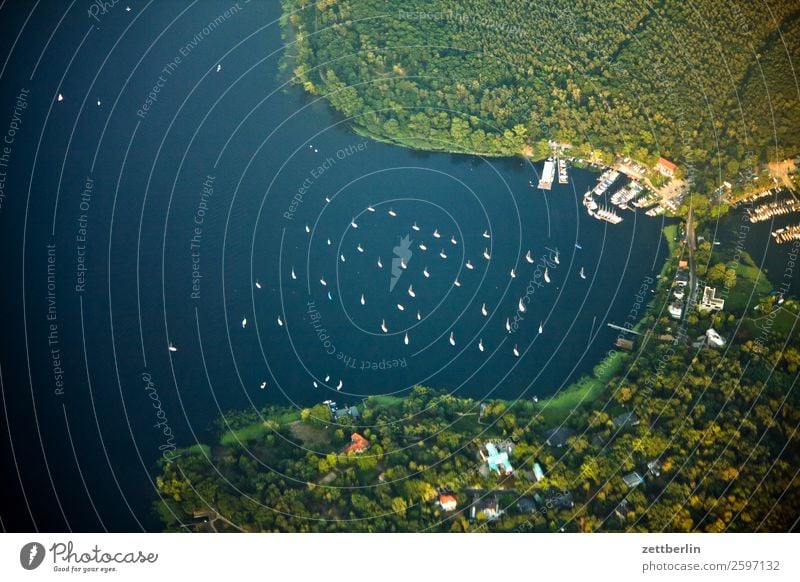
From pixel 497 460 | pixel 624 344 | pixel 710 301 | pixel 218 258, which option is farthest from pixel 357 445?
pixel 710 301

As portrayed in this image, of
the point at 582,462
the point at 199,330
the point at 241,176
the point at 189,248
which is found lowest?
the point at 582,462

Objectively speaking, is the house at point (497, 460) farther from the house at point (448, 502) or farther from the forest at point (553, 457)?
the house at point (448, 502)

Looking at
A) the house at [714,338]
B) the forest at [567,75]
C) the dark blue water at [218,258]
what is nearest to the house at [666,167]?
the forest at [567,75]

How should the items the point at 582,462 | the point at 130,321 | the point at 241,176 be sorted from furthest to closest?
the point at 241,176 → the point at 130,321 → the point at 582,462

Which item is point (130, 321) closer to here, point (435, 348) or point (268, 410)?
point (268, 410)

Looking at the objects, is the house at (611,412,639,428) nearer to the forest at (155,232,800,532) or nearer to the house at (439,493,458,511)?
the forest at (155,232,800,532)

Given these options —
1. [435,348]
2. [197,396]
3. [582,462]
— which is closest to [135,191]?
[197,396]

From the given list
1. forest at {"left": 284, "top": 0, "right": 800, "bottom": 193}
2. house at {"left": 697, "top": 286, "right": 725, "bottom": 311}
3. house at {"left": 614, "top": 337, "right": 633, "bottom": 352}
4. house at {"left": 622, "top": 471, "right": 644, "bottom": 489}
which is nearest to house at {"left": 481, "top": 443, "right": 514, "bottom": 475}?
house at {"left": 622, "top": 471, "right": 644, "bottom": 489}

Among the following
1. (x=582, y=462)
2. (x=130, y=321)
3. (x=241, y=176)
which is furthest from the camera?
(x=241, y=176)
